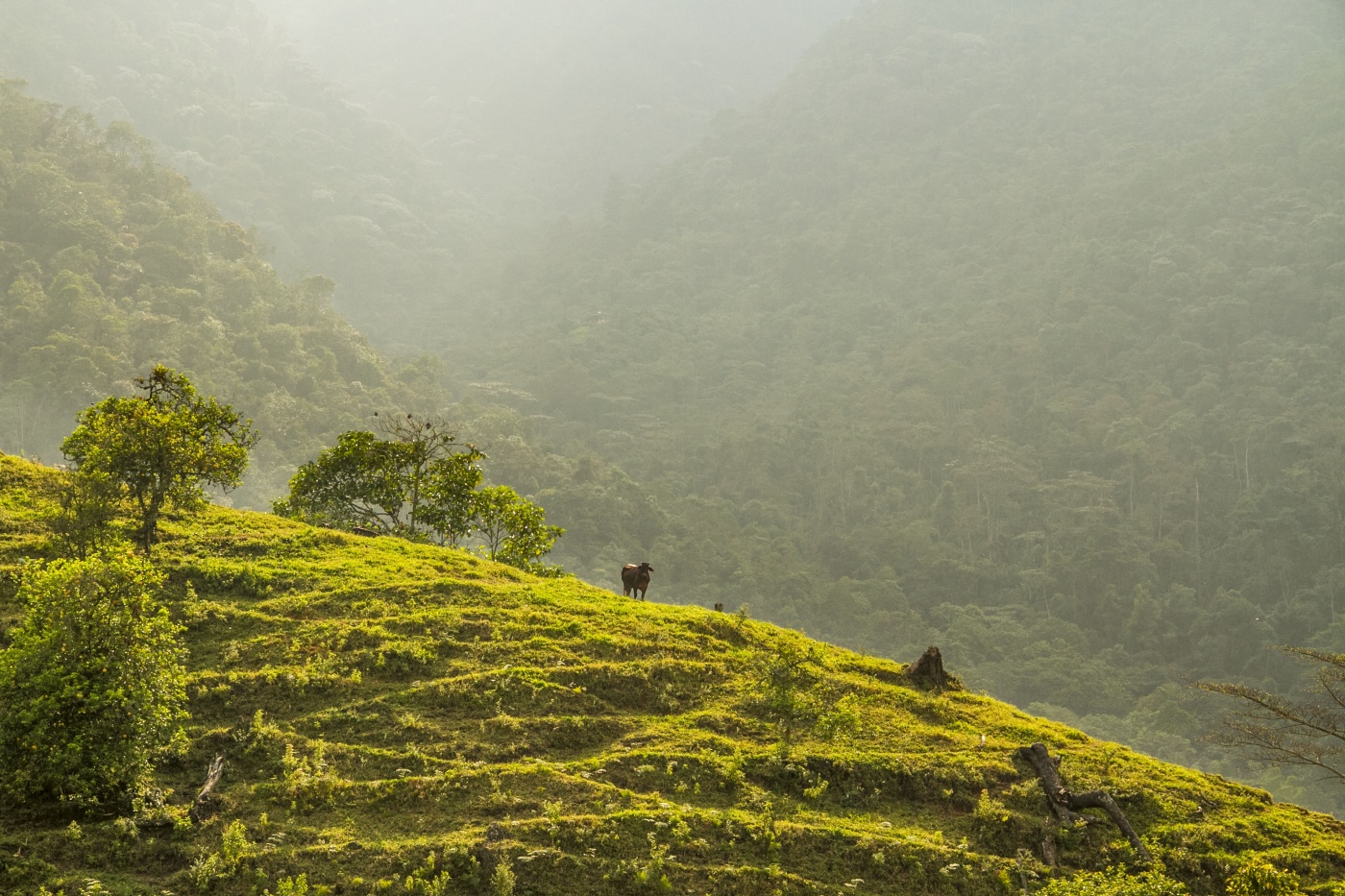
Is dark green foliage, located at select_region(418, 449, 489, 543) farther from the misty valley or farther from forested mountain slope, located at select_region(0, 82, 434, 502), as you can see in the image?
forested mountain slope, located at select_region(0, 82, 434, 502)

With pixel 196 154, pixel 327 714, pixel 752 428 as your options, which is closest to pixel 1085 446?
pixel 752 428

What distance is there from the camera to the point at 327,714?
19094 mm

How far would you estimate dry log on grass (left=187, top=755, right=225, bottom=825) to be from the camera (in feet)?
51.5

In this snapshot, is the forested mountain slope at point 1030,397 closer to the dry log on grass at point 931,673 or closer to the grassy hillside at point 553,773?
the dry log on grass at point 931,673

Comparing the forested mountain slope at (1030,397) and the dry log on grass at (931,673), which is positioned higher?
the forested mountain slope at (1030,397)

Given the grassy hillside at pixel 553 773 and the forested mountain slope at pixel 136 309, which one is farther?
the forested mountain slope at pixel 136 309

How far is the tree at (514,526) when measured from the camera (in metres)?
35.2

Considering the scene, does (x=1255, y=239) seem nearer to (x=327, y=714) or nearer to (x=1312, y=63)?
(x=1312, y=63)

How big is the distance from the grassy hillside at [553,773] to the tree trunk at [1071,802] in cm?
30

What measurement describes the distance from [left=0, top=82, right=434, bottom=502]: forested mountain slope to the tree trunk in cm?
8104

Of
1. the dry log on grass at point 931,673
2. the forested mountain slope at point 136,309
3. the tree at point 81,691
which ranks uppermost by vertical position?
the forested mountain slope at point 136,309

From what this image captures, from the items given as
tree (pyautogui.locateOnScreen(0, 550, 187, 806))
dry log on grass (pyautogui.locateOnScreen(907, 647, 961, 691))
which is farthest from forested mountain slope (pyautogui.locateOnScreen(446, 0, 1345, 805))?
tree (pyautogui.locateOnScreen(0, 550, 187, 806))

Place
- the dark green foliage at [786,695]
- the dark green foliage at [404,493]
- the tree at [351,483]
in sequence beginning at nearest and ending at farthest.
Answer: the dark green foliage at [786,695] < the dark green foliage at [404,493] < the tree at [351,483]

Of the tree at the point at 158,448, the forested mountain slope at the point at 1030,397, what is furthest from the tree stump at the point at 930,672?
the forested mountain slope at the point at 1030,397
